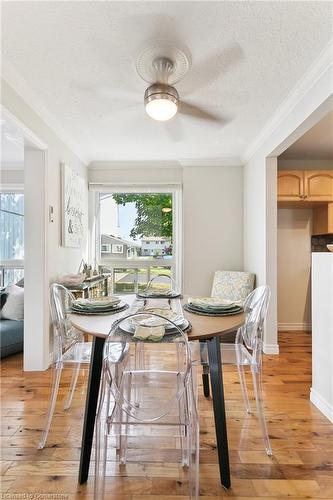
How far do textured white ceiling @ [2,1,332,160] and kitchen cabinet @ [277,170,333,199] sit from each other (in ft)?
3.37

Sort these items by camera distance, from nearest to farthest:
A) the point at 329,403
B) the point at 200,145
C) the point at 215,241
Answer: the point at 329,403 < the point at 200,145 < the point at 215,241

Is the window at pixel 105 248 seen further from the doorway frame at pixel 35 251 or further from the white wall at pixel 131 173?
the doorway frame at pixel 35 251

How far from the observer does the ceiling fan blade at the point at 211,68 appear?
181 centimetres

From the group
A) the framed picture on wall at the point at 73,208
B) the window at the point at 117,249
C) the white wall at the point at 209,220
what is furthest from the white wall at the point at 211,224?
the framed picture on wall at the point at 73,208

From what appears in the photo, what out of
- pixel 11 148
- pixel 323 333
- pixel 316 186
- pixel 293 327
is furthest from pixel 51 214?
pixel 293 327

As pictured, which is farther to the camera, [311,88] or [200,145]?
[200,145]

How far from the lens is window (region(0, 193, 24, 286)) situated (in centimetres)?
445

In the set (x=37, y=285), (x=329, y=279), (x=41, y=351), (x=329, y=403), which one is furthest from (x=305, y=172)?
(x=41, y=351)

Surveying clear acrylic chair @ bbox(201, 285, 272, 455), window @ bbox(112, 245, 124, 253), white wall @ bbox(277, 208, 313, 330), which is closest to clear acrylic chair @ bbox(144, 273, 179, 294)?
clear acrylic chair @ bbox(201, 285, 272, 455)

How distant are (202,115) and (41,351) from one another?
8.77 ft

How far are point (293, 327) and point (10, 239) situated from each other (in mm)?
4446

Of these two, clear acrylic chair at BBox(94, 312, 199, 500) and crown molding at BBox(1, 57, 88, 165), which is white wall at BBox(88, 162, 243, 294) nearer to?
crown molding at BBox(1, 57, 88, 165)

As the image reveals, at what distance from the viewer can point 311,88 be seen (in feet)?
6.80

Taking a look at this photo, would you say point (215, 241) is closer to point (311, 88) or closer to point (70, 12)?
point (311, 88)
